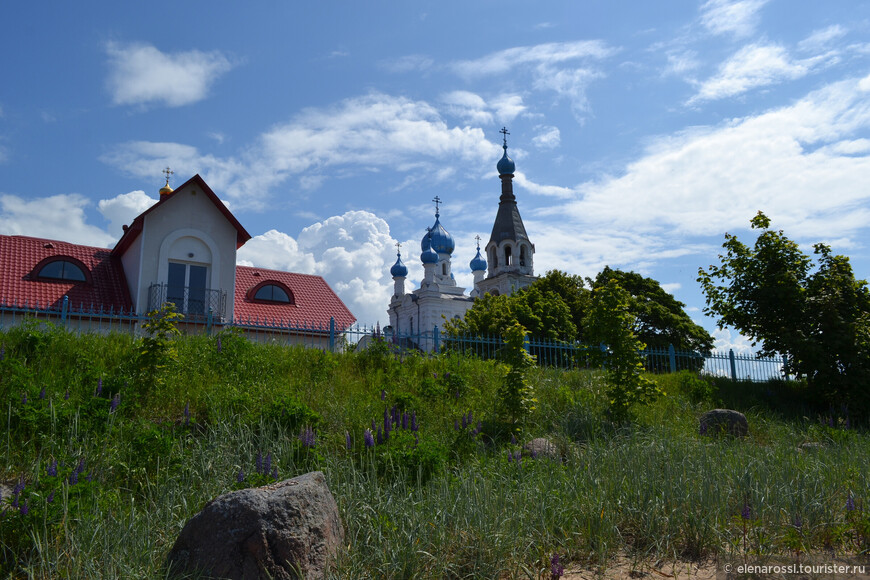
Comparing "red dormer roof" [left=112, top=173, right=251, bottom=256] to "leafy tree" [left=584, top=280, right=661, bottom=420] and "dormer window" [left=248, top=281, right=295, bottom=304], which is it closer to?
"dormer window" [left=248, top=281, right=295, bottom=304]

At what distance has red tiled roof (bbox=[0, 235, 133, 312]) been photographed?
1518 cm

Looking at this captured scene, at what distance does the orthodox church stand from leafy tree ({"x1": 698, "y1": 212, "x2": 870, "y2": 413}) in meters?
34.1

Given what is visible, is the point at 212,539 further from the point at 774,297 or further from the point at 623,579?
the point at 774,297

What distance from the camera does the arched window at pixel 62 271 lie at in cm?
1598

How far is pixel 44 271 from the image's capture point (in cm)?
1602

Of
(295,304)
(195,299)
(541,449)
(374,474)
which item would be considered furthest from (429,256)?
(374,474)

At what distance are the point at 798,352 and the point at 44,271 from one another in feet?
58.5

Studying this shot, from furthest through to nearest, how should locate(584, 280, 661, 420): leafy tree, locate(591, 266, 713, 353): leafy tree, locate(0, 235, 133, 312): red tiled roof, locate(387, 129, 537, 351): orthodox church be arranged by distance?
1. locate(387, 129, 537, 351): orthodox church
2. locate(591, 266, 713, 353): leafy tree
3. locate(0, 235, 133, 312): red tiled roof
4. locate(584, 280, 661, 420): leafy tree

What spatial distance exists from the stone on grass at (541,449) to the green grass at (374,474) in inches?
6.1

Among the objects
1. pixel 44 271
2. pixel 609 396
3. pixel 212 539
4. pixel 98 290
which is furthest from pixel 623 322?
pixel 44 271

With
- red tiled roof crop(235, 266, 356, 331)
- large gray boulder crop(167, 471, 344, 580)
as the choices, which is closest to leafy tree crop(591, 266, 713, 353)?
red tiled roof crop(235, 266, 356, 331)

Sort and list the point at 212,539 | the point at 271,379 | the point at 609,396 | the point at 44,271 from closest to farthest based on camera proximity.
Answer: the point at 212,539
the point at 271,379
the point at 609,396
the point at 44,271

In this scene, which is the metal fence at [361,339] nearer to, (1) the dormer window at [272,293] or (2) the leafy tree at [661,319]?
(1) the dormer window at [272,293]

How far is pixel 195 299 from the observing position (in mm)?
16562
